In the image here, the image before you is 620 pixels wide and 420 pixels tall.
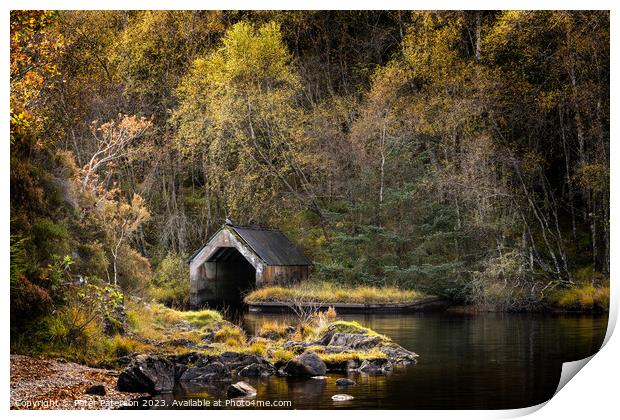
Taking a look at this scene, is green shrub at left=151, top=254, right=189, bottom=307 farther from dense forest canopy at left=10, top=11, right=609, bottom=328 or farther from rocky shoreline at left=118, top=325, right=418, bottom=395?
rocky shoreline at left=118, top=325, right=418, bottom=395

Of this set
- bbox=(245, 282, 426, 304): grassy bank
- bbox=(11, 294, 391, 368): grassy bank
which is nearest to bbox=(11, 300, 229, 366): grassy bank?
bbox=(11, 294, 391, 368): grassy bank

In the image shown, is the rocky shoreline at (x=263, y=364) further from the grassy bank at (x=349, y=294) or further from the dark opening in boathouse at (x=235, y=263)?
the dark opening in boathouse at (x=235, y=263)

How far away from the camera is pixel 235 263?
12242 millimetres

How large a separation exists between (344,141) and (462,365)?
335cm

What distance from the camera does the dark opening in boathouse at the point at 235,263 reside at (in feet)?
40.0

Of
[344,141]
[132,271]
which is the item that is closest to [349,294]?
[344,141]

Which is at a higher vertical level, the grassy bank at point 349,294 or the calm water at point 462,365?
the grassy bank at point 349,294

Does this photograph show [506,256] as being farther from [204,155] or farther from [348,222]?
Result: [204,155]

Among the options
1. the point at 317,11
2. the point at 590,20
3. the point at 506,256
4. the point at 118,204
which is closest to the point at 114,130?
the point at 118,204

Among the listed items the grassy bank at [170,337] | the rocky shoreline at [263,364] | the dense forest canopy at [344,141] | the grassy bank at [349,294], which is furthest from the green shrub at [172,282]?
the rocky shoreline at [263,364]

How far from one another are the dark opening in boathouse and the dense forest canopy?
180 mm

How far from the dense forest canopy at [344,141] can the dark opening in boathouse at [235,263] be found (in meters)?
0.18

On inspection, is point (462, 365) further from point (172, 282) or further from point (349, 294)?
point (172, 282)

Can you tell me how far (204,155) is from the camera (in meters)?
12.3
